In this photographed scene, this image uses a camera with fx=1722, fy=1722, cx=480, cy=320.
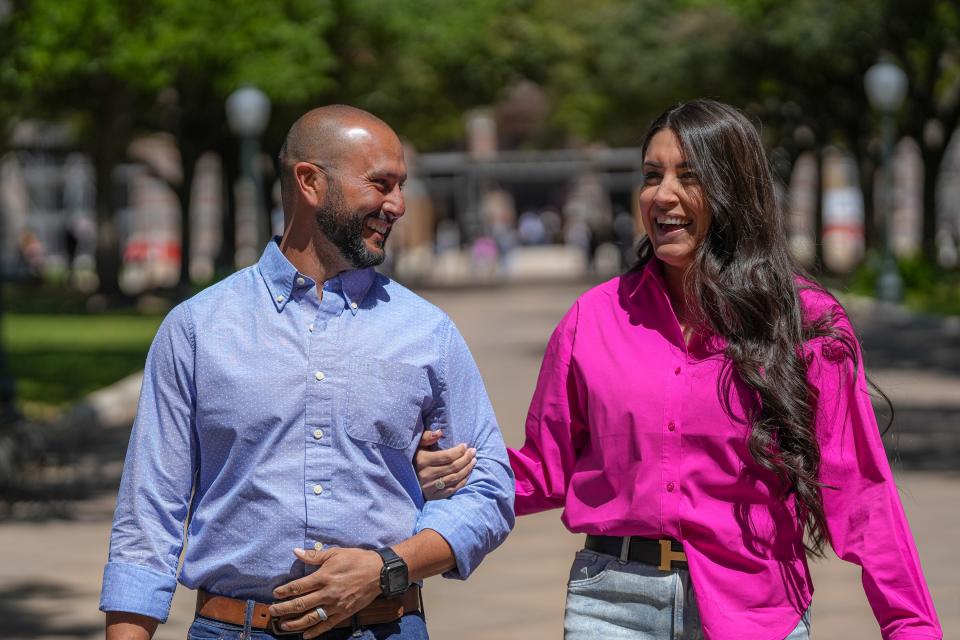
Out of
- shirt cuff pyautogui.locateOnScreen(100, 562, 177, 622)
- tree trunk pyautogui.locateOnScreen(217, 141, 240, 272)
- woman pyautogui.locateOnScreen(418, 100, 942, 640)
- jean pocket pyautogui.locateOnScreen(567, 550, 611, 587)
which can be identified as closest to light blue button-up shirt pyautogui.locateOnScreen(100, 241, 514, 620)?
shirt cuff pyautogui.locateOnScreen(100, 562, 177, 622)

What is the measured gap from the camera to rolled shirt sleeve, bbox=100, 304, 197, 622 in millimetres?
3275

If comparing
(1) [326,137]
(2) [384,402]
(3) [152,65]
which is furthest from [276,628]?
(3) [152,65]

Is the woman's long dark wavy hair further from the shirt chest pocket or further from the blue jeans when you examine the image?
the blue jeans

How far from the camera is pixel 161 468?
3311 millimetres

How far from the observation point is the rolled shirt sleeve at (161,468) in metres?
3.28

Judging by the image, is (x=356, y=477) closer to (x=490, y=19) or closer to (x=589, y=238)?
(x=490, y=19)

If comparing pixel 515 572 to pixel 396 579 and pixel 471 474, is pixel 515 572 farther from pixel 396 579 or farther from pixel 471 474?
pixel 396 579

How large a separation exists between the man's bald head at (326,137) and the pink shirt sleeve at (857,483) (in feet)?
3.43

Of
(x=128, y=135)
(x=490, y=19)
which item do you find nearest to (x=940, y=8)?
(x=490, y=19)

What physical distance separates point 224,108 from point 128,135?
3539mm

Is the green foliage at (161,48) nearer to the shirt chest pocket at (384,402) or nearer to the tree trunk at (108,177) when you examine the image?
the tree trunk at (108,177)

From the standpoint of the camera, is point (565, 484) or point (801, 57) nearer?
point (565, 484)

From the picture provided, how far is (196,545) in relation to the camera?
3.29 metres

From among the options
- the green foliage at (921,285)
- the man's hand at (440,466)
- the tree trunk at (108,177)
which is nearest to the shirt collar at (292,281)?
the man's hand at (440,466)
